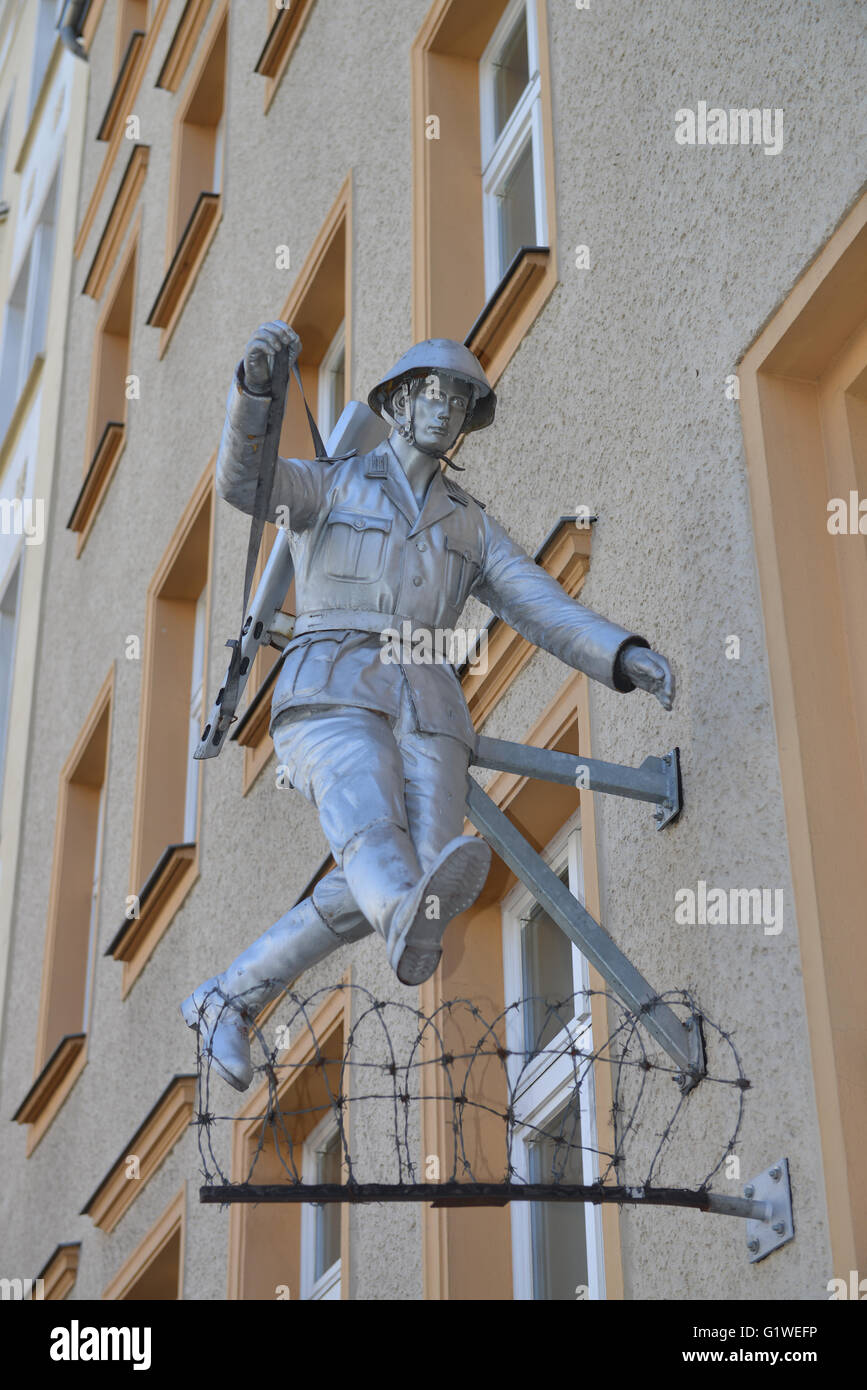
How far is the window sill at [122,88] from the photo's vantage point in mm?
15625

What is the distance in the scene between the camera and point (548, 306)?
6984 millimetres

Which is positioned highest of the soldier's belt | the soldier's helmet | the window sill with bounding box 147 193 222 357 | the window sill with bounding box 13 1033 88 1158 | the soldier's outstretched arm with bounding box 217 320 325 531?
the window sill with bounding box 147 193 222 357

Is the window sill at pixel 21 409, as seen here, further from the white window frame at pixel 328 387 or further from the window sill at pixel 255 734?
the window sill at pixel 255 734

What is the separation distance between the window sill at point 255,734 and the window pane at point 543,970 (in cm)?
236

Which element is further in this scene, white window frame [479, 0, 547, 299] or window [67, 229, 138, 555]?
window [67, 229, 138, 555]

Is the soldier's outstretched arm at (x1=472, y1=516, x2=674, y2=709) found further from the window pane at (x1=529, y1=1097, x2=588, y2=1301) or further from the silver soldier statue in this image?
the window pane at (x1=529, y1=1097, x2=588, y2=1301)

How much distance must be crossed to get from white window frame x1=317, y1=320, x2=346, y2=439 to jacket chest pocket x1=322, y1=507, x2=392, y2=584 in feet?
17.3

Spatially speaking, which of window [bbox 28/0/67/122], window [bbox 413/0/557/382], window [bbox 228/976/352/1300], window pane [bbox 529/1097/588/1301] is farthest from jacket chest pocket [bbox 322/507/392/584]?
window [bbox 28/0/67/122]

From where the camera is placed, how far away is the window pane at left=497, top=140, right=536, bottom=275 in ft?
27.2

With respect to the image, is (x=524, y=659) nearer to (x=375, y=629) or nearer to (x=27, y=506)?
(x=375, y=629)

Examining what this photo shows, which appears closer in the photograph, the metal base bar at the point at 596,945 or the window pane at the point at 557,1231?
the metal base bar at the point at 596,945

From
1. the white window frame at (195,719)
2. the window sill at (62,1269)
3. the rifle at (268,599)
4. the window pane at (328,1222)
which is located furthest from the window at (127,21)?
the rifle at (268,599)

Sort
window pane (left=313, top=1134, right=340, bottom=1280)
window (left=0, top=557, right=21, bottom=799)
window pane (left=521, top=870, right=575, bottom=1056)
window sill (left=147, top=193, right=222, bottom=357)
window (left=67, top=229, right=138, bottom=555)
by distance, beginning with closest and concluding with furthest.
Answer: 1. window pane (left=521, top=870, right=575, bottom=1056)
2. window pane (left=313, top=1134, right=340, bottom=1280)
3. window sill (left=147, top=193, right=222, bottom=357)
4. window (left=67, top=229, right=138, bottom=555)
5. window (left=0, top=557, right=21, bottom=799)

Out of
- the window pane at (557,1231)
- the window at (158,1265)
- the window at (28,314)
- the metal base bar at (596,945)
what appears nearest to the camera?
the metal base bar at (596,945)
